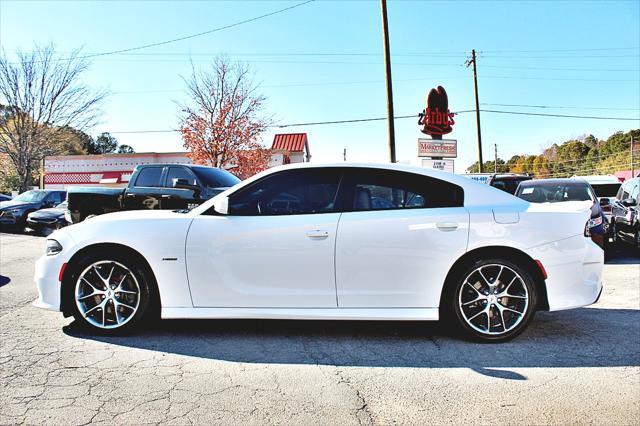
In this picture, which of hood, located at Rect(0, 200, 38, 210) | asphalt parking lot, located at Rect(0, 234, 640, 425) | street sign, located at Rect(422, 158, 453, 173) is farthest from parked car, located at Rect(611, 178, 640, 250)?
hood, located at Rect(0, 200, 38, 210)

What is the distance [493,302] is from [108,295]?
3375mm

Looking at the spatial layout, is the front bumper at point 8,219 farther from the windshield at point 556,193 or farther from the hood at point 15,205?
the windshield at point 556,193

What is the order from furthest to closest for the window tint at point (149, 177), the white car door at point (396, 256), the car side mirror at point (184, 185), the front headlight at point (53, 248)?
the window tint at point (149, 177), the car side mirror at point (184, 185), the front headlight at point (53, 248), the white car door at point (396, 256)

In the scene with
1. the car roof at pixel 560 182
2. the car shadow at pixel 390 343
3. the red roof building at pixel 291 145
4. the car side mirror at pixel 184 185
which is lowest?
the car shadow at pixel 390 343

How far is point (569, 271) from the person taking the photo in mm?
3801

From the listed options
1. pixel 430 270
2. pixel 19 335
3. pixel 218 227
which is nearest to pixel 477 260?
pixel 430 270

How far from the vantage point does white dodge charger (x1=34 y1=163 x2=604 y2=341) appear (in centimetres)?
375

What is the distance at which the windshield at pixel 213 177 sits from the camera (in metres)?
9.12

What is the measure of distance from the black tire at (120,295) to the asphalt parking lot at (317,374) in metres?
0.11

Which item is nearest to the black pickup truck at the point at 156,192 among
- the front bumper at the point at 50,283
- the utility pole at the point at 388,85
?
the front bumper at the point at 50,283

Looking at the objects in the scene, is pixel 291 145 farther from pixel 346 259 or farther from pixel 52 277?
pixel 346 259

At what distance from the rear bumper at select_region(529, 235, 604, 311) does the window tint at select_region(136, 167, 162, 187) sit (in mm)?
8072

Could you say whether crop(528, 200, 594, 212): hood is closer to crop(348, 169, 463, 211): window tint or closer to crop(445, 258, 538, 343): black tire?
crop(445, 258, 538, 343): black tire

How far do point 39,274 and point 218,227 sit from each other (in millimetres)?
1713
